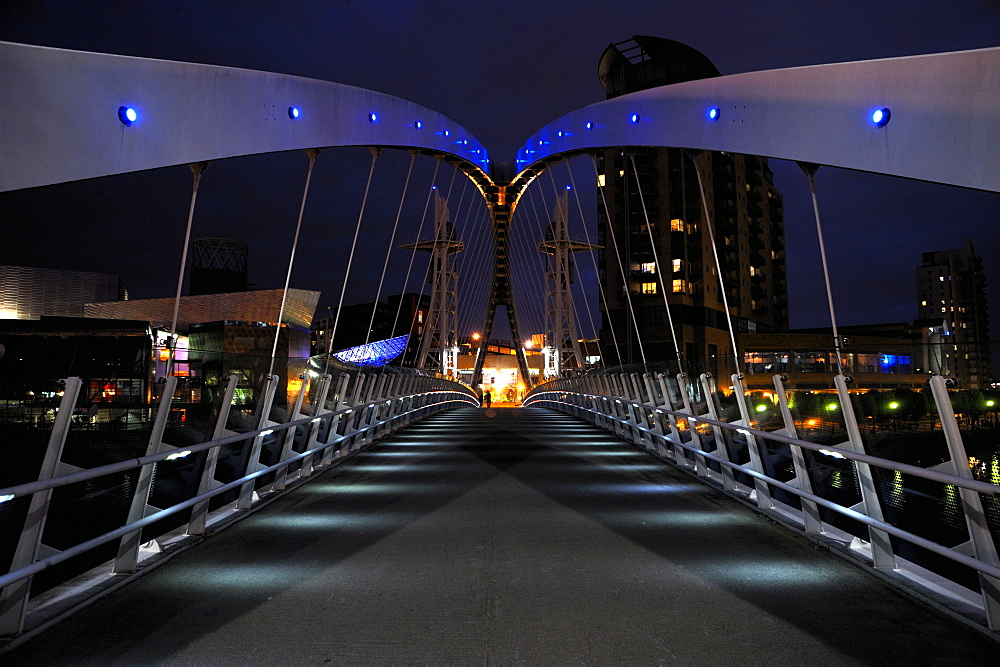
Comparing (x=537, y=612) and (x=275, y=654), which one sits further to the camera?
(x=537, y=612)

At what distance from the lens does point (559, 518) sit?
22.8ft

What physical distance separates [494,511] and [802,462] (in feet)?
9.70

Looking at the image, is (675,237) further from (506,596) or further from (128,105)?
(506,596)

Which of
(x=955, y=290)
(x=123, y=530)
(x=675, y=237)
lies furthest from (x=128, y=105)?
(x=955, y=290)

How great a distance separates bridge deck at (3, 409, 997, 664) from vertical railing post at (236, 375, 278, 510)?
22 centimetres

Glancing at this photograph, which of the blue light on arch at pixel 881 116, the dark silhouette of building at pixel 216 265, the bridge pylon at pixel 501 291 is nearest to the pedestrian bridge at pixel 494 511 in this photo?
the blue light on arch at pixel 881 116

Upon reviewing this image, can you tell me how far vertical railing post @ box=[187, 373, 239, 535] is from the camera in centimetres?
600

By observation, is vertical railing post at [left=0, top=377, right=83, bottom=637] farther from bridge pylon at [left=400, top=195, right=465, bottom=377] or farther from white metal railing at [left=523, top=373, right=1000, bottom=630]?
bridge pylon at [left=400, top=195, right=465, bottom=377]

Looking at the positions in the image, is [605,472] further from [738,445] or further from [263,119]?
[263,119]

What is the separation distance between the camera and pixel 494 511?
7.31 m

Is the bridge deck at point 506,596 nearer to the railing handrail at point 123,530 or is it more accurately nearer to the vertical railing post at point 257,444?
the vertical railing post at point 257,444

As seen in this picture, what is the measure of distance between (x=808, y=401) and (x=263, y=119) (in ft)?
28.2

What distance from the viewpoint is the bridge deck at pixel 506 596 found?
138 inches

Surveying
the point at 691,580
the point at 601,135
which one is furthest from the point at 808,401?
the point at 601,135
